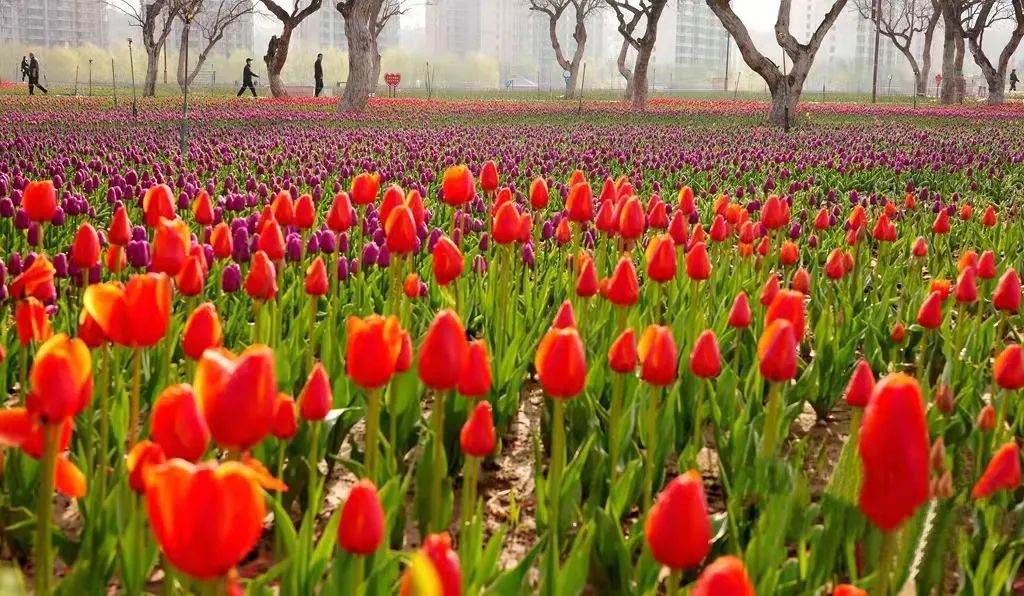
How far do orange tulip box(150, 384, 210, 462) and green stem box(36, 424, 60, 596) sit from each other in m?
0.16

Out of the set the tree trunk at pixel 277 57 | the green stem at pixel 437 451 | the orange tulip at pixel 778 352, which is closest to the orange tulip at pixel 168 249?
the green stem at pixel 437 451

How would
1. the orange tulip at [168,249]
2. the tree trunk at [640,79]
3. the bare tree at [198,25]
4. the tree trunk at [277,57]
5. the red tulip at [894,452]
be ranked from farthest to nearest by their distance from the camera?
1. the tree trunk at [277,57]
2. the tree trunk at [640,79]
3. the bare tree at [198,25]
4. the orange tulip at [168,249]
5. the red tulip at [894,452]

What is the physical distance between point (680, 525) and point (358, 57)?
25.3m

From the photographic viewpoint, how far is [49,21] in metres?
171

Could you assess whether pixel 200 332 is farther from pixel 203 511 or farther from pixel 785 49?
pixel 785 49

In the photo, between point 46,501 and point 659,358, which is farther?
point 659,358

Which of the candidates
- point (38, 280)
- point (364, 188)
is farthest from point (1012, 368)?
point (364, 188)

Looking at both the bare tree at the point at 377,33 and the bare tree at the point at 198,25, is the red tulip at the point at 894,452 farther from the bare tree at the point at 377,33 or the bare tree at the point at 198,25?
the bare tree at the point at 377,33

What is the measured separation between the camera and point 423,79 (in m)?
144

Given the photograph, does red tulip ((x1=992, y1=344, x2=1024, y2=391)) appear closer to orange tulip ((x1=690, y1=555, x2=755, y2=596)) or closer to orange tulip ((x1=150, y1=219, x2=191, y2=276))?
orange tulip ((x1=690, y1=555, x2=755, y2=596))

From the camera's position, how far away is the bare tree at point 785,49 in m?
21.6

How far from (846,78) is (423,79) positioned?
250 ft

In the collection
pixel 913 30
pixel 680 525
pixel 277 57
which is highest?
pixel 913 30

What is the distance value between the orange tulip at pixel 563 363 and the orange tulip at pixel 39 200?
2329 mm
